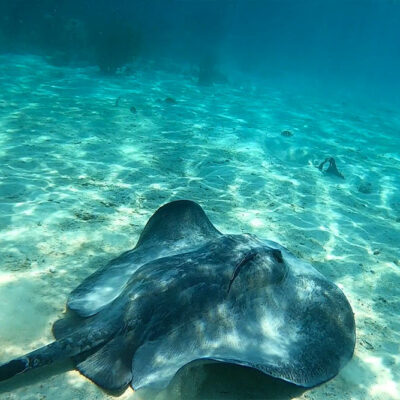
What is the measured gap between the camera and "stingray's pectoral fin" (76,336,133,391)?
289 centimetres

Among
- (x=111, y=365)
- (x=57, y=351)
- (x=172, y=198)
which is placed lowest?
(x=172, y=198)

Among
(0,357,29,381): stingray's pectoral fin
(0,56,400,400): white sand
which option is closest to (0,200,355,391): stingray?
(0,357,29,381): stingray's pectoral fin

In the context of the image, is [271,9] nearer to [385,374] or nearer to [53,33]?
[53,33]

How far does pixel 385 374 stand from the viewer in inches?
148

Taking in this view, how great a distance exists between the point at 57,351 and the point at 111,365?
463 millimetres

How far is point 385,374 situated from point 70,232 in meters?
4.72

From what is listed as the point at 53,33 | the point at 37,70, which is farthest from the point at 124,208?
the point at 53,33

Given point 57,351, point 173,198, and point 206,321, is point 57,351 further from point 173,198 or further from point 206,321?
point 173,198

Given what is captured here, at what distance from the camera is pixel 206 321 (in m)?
3.11

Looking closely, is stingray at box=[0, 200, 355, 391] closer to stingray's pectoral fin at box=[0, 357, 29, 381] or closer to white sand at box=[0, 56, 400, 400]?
stingray's pectoral fin at box=[0, 357, 29, 381]

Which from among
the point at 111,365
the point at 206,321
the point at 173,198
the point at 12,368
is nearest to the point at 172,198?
Answer: the point at 173,198

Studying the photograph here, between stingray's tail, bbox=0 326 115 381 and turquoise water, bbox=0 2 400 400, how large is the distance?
11.6 inches

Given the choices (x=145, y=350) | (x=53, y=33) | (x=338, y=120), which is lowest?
(x=338, y=120)

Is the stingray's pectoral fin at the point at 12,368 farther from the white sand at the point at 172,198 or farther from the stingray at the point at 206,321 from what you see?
the white sand at the point at 172,198
